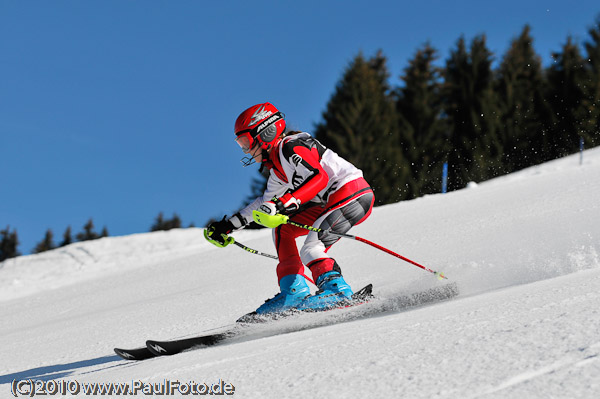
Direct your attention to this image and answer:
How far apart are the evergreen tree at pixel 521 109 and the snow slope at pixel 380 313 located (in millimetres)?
23553

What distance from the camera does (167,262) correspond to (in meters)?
10.1

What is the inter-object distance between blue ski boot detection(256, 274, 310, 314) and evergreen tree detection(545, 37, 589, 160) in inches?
1200

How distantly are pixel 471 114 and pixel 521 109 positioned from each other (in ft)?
8.87

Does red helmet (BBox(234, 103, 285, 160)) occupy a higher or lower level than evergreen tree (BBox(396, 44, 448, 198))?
lower

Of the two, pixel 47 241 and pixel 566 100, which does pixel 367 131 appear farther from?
pixel 47 241

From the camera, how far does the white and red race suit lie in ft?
13.4

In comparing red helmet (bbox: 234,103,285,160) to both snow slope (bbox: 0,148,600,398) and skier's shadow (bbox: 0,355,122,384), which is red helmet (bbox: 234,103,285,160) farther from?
skier's shadow (bbox: 0,355,122,384)

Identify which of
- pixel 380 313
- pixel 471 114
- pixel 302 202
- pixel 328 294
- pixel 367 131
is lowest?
pixel 380 313

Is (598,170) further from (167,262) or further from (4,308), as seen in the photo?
(4,308)

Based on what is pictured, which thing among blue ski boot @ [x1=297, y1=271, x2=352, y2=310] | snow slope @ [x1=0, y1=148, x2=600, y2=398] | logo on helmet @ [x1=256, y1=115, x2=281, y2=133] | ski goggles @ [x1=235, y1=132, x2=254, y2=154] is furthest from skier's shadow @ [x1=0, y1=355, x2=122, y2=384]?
logo on helmet @ [x1=256, y1=115, x2=281, y2=133]

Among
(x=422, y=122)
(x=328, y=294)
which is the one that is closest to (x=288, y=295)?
(x=328, y=294)

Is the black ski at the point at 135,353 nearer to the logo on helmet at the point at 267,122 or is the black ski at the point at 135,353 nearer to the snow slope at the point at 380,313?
the snow slope at the point at 380,313

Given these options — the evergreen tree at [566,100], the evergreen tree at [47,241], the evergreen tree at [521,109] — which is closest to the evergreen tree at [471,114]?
the evergreen tree at [521,109]

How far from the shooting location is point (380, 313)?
393cm
